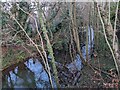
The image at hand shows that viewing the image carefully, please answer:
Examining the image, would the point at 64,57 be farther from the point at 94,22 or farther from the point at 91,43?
the point at 94,22

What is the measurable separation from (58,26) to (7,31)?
5.87 ft

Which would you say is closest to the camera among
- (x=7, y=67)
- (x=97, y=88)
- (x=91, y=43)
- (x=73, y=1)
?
(x=97, y=88)

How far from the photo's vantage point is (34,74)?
6.34 m

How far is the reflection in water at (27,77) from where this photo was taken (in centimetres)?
583

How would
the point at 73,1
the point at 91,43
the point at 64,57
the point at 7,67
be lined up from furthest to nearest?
the point at 91,43
the point at 64,57
the point at 7,67
the point at 73,1

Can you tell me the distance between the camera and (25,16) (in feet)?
25.9

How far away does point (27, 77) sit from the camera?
6250 millimetres

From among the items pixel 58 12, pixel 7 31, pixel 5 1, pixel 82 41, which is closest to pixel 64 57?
pixel 82 41

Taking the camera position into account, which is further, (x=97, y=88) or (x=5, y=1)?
(x=5, y=1)

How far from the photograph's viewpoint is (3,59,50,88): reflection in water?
5828 millimetres

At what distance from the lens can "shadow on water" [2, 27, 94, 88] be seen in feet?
19.0

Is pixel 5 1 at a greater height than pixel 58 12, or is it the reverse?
pixel 5 1

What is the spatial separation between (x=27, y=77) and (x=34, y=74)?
216 mm

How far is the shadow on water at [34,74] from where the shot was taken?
579cm
